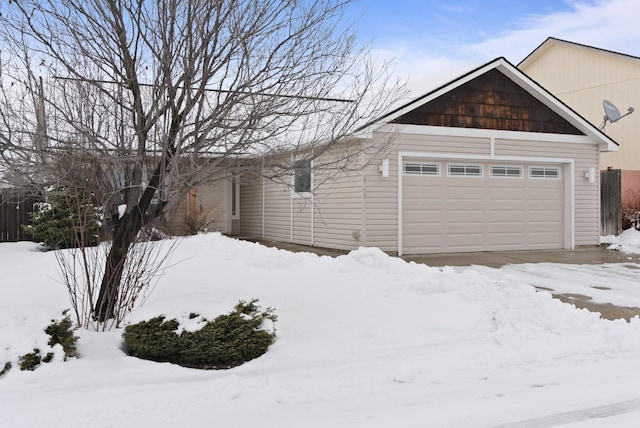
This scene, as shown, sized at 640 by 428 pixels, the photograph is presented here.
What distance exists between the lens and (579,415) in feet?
13.8

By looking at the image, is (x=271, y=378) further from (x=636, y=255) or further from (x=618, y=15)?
(x=618, y=15)

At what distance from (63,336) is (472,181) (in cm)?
1119

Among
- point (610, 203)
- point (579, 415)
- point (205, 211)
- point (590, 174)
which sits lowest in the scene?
point (579, 415)

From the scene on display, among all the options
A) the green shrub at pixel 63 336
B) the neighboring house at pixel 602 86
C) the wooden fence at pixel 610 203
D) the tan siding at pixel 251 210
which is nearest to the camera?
the green shrub at pixel 63 336

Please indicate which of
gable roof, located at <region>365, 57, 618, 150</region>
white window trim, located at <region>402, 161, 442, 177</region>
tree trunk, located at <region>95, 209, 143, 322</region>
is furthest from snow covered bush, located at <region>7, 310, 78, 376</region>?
white window trim, located at <region>402, 161, 442, 177</region>

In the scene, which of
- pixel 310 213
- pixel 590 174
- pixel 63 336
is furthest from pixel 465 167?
pixel 63 336

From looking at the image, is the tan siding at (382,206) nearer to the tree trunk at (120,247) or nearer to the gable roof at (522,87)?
the gable roof at (522,87)

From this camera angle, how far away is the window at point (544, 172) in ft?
49.2

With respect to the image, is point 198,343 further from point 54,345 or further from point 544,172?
point 544,172

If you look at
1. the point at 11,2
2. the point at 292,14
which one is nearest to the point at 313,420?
the point at 292,14

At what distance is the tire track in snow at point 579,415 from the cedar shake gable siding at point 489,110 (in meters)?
9.31

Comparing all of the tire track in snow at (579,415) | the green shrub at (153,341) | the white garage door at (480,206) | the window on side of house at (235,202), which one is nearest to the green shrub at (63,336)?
the green shrub at (153,341)

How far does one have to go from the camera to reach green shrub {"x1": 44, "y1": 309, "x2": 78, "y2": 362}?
15.7ft

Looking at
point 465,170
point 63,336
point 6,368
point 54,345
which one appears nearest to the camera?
point 6,368
